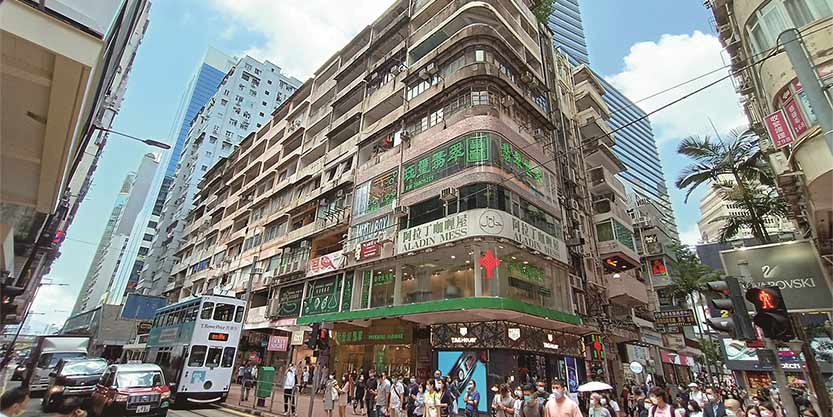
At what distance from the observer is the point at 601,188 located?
2803 centimetres

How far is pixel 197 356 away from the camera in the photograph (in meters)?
14.8

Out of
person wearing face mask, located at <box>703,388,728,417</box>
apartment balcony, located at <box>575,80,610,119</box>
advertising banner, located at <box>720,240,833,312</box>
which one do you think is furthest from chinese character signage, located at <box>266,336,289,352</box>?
apartment balcony, located at <box>575,80,610,119</box>

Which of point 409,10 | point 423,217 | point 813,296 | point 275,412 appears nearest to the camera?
point 813,296

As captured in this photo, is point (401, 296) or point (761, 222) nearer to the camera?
point (761, 222)

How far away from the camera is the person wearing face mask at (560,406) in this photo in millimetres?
7102

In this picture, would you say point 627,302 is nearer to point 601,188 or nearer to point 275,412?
point 601,188

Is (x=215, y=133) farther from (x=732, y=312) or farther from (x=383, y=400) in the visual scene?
(x=732, y=312)

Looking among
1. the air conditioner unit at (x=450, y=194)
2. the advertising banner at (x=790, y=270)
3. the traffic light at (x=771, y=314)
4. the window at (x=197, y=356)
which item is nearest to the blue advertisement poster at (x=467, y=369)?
the air conditioner unit at (x=450, y=194)

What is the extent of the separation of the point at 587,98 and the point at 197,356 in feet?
105

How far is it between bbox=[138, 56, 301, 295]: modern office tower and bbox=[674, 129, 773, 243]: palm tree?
61962 mm

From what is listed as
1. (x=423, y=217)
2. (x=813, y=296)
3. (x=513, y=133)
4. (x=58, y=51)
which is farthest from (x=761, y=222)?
(x=58, y=51)

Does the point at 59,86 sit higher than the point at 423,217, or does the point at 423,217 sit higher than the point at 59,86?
the point at 423,217

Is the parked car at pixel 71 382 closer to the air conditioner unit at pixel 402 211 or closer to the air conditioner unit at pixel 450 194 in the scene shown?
the air conditioner unit at pixel 402 211

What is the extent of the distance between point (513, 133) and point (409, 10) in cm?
1293
